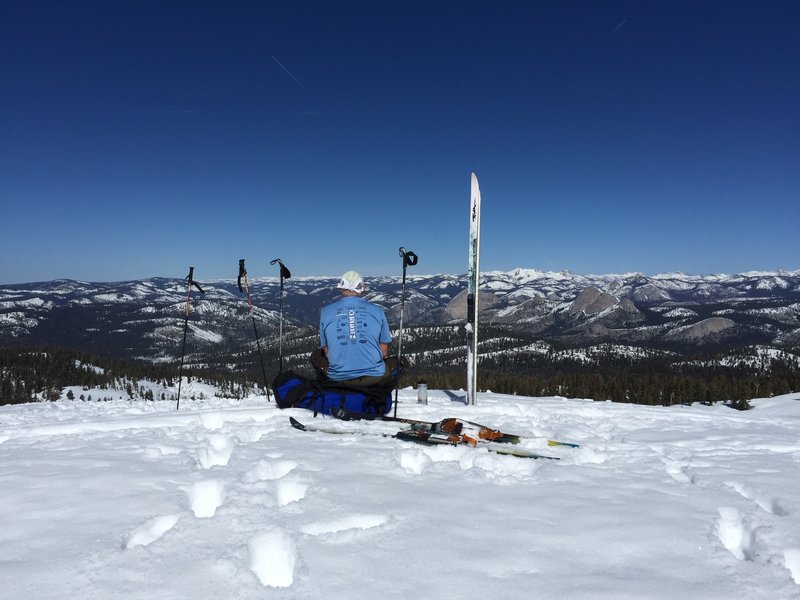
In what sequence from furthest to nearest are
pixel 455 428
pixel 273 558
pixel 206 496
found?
1. pixel 455 428
2. pixel 206 496
3. pixel 273 558

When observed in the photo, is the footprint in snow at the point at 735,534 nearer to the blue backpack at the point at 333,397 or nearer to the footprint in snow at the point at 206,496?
the footprint in snow at the point at 206,496

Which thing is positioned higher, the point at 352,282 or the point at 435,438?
the point at 352,282

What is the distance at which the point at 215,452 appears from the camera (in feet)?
18.9

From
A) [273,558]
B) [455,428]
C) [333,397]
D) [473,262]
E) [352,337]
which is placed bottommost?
[273,558]

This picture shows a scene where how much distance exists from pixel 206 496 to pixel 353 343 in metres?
4.78

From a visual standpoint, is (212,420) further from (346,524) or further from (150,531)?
(346,524)

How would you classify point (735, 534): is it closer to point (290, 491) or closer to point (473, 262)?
point (290, 491)

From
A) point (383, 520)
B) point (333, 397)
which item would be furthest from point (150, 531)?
point (333, 397)

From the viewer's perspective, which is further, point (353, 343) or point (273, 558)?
point (353, 343)

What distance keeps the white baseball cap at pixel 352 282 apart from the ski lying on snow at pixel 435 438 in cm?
312

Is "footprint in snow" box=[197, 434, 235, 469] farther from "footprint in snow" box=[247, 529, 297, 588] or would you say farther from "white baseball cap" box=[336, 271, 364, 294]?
"white baseball cap" box=[336, 271, 364, 294]

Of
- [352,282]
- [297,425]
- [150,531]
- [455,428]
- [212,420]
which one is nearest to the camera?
[150,531]

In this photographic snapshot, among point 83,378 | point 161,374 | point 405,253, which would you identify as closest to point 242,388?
point 161,374

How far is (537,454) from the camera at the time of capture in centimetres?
584
